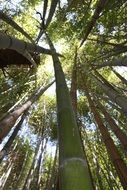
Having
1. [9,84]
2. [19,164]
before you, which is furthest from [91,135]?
[9,84]

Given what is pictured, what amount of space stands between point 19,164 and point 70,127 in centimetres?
551

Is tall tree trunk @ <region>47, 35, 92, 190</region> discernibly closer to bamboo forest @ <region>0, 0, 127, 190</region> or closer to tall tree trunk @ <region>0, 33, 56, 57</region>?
bamboo forest @ <region>0, 0, 127, 190</region>

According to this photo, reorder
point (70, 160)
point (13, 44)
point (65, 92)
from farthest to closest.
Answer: point (13, 44) → point (65, 92) → point (70, 160)

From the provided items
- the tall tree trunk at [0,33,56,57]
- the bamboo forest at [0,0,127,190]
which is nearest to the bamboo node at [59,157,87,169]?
the bamboo forest at [0,0,127,190]

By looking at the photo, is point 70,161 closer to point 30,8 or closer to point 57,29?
point 57,29

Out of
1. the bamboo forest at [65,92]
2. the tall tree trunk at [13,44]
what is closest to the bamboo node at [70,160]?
the bamboo forest at [65,92]

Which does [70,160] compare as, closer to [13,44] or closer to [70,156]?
[70,156]

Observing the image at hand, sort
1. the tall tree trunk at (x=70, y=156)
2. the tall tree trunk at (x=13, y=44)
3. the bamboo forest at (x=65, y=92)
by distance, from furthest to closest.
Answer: the tall tree trunk at (x=13, y=44), the bamboo forest at (x=65, y=92), the tall tree trunk at (x=70, y=156)

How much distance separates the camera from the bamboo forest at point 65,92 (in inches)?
49.3

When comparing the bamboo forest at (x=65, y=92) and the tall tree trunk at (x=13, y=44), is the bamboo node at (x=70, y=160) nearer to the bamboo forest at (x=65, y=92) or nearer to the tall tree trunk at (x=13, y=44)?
the bamboo forest at (x=65, y=92)

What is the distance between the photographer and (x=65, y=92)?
53.1 inches

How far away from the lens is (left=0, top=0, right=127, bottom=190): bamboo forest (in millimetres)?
1252

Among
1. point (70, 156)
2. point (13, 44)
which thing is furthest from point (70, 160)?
point (13, 44)

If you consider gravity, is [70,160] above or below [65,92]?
below
